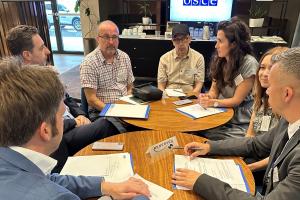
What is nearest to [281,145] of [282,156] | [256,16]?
[282,156]

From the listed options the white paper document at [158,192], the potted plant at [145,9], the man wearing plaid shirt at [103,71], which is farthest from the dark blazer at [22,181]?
the potted plant at [145,9]

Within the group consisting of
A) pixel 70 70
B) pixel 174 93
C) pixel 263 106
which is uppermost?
pixel 263 106

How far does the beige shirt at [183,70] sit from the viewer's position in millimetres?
2676

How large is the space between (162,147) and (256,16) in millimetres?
3486

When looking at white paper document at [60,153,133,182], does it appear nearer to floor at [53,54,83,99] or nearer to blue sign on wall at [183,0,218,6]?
floor at [53,54,83,99]

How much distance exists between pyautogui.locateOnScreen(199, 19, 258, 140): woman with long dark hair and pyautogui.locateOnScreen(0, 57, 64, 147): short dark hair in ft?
4.59

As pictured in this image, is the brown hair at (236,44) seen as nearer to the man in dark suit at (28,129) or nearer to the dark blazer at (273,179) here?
the dark blazer at (273,179)

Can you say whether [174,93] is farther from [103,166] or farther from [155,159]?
[103,166]

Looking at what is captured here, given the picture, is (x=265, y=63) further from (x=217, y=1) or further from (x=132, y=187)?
(x=217, y=1)

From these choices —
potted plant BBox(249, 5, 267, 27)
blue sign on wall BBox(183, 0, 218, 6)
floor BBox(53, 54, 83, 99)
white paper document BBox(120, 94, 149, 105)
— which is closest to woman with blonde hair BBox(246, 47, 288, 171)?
white paper document BBox(120, 94, 149, 105)

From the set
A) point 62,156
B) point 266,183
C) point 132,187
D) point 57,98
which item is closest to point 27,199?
point 57,98

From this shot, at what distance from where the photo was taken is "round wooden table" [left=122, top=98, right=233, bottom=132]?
1.65m

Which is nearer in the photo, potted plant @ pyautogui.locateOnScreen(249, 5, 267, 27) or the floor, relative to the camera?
potted plant @ pyautogui.locateOnScreen(249, 5, 267, 27)

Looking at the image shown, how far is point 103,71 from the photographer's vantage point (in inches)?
92.0
